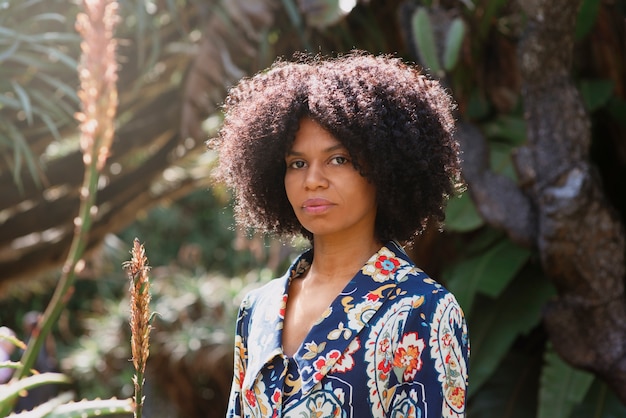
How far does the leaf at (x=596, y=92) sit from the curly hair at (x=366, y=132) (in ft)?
6.81

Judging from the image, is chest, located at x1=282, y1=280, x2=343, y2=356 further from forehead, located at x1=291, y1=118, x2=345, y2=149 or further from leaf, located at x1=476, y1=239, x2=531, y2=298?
leaf, located at x1=476, y1=239, x2=531, y2=298


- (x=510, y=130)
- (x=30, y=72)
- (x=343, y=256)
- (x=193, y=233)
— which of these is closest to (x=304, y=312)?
(x=343, y=256)

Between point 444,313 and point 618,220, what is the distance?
1.66 m

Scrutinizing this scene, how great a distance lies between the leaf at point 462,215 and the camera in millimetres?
3799

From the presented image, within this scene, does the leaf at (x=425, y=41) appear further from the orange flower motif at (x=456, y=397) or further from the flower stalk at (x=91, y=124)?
the flower stalk at (x=91, y=124)

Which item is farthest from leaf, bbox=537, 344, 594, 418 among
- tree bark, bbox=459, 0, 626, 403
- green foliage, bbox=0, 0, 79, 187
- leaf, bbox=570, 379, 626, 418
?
green foliage, bbox=0, 0, 79, 187

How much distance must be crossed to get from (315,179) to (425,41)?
5.63ft

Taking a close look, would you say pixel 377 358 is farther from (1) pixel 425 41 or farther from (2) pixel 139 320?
(1) pixel 425 41

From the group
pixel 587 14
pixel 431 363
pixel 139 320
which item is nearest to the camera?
pixel 139 320

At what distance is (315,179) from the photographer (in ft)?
5.74

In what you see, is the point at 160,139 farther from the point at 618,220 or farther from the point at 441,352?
the point at 441,352

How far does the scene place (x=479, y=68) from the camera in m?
4.27

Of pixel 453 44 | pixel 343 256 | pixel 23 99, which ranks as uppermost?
pixel 23 99

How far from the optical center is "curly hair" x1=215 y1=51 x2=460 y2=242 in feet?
5.88
